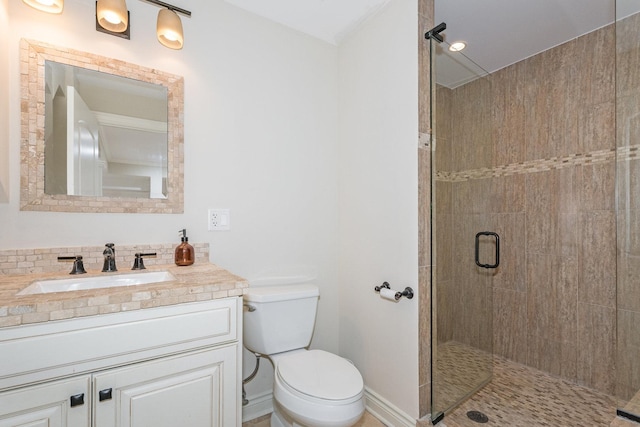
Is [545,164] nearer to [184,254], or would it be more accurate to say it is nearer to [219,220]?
[219,220]

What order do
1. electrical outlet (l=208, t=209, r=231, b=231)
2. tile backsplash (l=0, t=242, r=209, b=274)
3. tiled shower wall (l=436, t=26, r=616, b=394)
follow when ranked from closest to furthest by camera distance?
tile backsplash (l=0, t=242, r=209, b=274), electrical outlet (l=208, t=209, r=231, b=231), tiled shower wall (l=436, t=26, r=616, b=394)

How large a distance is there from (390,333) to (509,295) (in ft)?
4.33

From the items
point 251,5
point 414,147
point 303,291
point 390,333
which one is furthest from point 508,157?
point 251,5

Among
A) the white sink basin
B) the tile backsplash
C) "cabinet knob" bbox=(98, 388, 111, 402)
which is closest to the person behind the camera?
"cabinet knob" bbox=(98, 388, 111, 402)

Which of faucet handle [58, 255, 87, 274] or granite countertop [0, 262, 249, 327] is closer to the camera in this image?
granite countertop [0, 262, 249, 327]

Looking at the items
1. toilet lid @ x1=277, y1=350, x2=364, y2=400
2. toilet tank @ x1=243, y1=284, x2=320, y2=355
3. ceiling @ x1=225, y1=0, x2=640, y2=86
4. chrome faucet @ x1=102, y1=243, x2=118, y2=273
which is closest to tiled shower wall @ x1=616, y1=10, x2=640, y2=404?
ceiling @ x1=225, y1=0, x2=640, y2=86

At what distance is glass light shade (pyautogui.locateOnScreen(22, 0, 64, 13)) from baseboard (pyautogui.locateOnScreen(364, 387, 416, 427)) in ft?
8.21

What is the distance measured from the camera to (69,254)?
4.32ft

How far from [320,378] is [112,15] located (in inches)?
75.6

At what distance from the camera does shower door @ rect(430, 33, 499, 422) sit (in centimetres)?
159

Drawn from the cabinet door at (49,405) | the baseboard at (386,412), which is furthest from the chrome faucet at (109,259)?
the baseboard at (386,412)

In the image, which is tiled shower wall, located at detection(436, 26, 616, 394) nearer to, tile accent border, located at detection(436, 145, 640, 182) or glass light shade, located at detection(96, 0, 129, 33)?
→ tile accent border, located at detection(436, 145, 640, 182)

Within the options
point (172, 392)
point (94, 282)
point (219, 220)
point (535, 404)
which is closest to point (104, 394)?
point (172, 392)

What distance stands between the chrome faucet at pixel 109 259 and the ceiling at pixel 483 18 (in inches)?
61.4
